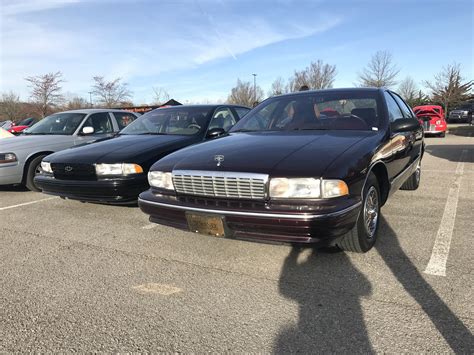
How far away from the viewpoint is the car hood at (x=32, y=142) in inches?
246

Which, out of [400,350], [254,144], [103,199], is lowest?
[400,350]

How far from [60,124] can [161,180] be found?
16.1ft

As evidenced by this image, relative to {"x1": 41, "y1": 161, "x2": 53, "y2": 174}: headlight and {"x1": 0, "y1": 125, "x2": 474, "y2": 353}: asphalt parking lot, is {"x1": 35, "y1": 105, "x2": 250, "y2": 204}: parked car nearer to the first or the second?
{"x1": 41, "y1": 161, "x2": 53, "y2": 174}: headlight

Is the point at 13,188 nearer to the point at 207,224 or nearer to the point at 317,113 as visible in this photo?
the point at 207,224

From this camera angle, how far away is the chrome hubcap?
319 cm

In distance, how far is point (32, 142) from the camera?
6.45 metres

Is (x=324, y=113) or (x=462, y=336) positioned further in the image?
(x=324, y=113)

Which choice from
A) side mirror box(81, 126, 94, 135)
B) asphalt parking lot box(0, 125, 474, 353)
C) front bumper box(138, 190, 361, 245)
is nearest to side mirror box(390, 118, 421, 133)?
asphalt parking lot box(0, 125, 474, 353)

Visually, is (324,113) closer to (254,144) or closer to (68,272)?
(254,144)

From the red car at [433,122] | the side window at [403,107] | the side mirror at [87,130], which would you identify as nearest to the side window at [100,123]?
the side mirror at [87,130]

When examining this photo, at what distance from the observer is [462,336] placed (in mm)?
2107

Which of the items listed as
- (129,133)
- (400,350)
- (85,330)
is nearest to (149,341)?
(85,330)

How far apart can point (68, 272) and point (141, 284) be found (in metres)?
0.72

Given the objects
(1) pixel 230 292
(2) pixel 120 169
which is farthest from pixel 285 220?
(2) pixel 120 169
